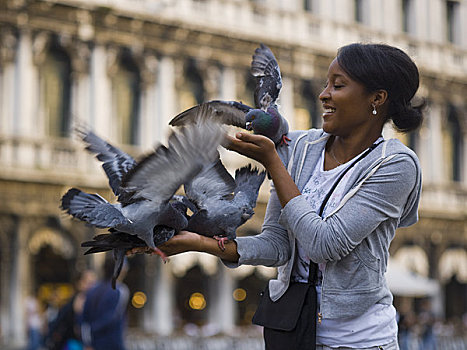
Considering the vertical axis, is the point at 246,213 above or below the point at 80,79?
below

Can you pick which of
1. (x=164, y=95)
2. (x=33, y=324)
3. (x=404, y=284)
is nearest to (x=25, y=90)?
(x=164, y=95)

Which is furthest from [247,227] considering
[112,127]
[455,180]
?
[455,180]

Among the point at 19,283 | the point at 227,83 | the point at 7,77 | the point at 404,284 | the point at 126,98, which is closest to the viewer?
the point at 404,284

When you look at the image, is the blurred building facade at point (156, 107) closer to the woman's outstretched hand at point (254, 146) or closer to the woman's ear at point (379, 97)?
the woman's ear at point (379, 97)

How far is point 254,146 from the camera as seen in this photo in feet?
7.39

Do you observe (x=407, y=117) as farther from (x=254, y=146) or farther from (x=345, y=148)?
(x=254, y=146)

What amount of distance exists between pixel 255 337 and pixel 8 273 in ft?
14.8

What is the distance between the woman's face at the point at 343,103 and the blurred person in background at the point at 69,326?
13.9 ft

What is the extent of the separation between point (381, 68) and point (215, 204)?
0.58 meters

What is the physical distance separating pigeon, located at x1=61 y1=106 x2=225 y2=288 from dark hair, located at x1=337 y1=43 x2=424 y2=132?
17.5 inches

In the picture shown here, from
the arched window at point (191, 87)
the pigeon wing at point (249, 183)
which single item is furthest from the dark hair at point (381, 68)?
the arched window at point (191, 87)

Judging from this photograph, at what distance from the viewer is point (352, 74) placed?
7.73 ft

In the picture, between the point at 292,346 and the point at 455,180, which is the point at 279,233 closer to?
the point at 292,346

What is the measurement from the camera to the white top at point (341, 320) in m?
2.30
